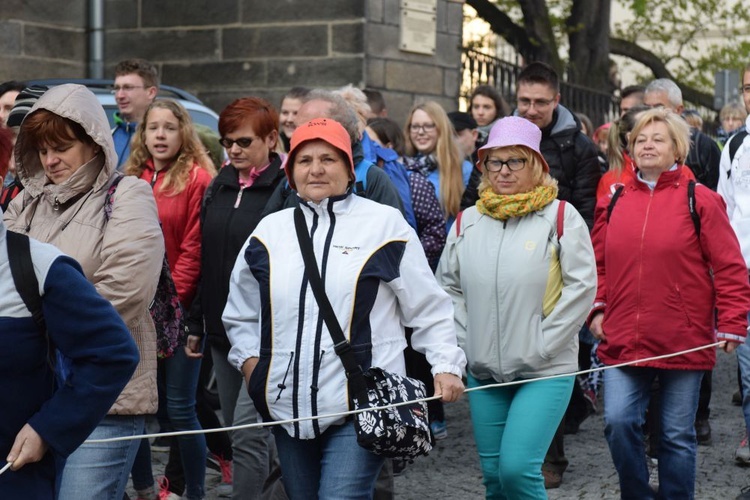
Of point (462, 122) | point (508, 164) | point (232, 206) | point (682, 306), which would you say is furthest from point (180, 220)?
point (462, 122)

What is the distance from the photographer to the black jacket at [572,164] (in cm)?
759

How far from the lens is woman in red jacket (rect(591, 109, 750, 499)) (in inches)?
234

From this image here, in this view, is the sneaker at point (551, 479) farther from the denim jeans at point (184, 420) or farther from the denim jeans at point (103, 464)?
the denim jeans at point (103, 464)

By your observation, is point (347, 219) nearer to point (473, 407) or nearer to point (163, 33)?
point (473, 407)

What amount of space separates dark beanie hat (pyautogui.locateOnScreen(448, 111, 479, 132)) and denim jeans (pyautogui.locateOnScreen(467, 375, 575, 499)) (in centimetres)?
496

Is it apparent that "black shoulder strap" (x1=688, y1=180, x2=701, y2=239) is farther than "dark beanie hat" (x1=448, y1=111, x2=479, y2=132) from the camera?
No

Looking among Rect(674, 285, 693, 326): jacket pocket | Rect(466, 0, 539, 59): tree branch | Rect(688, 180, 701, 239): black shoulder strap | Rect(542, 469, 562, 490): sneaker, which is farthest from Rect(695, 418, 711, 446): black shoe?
Rect(466, 0, 539, 59): tree branch

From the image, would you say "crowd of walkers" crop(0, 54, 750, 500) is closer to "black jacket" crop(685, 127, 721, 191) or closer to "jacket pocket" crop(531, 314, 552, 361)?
"jacket pocket" crop(531, 314, 552, 361)

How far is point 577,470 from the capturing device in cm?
759

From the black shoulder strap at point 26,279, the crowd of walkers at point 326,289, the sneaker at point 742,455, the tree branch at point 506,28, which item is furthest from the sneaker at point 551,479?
the tree branch at point 506,28

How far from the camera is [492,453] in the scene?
548cm

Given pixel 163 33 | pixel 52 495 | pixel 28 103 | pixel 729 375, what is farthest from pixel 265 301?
→ pixel 163 33

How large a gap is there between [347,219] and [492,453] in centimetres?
141

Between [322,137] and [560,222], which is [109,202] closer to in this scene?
[322,137]
